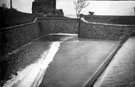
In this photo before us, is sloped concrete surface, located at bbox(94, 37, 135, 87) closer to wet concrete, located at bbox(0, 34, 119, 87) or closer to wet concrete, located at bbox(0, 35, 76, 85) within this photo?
wet concrete, located at bbox(0, 34, 119, 87)

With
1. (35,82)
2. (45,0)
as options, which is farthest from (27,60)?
(45,0)

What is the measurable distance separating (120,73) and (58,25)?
36.7 metres

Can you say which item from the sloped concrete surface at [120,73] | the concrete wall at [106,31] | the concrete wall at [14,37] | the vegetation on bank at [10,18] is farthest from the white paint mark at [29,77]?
the concrete wall at [106,31]

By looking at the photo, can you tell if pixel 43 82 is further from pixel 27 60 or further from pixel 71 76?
pixel 27 60

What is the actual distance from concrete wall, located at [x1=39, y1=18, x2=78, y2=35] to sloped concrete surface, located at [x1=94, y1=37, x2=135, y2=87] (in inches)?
1251

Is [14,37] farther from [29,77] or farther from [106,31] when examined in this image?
[29,77]

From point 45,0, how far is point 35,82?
5304cm

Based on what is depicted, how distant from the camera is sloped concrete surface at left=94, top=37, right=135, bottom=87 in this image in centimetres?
1298

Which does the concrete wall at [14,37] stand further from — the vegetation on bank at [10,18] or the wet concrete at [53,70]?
the wet concrete at [53,70]

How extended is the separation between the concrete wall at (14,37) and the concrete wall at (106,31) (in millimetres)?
8770

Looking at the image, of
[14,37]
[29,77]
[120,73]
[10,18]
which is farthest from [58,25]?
[120,73]

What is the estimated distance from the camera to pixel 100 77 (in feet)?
47.6

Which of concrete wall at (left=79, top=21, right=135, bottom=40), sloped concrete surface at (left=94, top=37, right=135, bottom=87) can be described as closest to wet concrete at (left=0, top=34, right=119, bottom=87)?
sloped concrete surface at (left=94, top=37, right=135, bottom=87)

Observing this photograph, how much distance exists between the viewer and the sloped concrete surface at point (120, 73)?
13.0m
